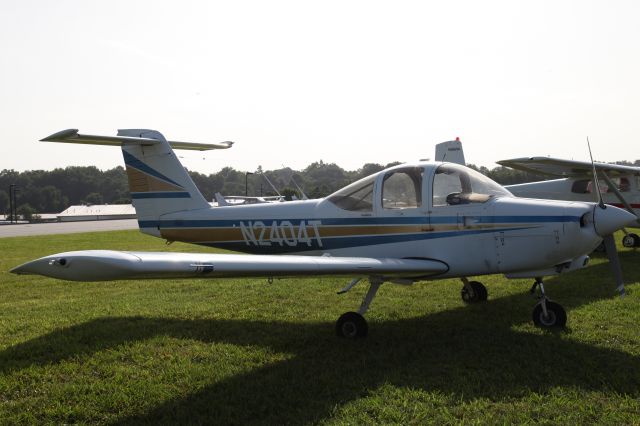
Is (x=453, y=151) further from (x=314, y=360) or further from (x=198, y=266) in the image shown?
(x=198, y=266)

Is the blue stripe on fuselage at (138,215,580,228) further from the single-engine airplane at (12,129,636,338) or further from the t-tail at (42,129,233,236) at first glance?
the t-tail at (42,129,233,236)

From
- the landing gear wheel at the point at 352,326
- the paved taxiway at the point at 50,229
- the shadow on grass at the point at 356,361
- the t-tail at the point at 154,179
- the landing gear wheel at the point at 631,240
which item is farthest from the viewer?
the paved taxiway at the point at 50,229

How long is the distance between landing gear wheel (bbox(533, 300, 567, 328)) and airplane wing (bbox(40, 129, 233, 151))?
5.88 meters

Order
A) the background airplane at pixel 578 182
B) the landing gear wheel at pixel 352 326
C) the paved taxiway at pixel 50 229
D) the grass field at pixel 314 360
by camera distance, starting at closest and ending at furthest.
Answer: the grass field at pixel 314 360, the landing gear wheel at pixel 352 326, the background airplane at pixel 578 182, the paved taxiway at pixel 50 229

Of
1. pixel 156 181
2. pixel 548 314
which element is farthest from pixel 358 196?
pixel 156 181

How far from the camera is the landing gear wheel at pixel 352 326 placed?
6105 millimetres

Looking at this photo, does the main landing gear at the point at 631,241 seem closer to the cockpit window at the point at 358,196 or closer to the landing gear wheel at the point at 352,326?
the cockpit window at the point at 358,196

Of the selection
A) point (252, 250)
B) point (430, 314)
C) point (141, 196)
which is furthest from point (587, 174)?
point (141, 196)

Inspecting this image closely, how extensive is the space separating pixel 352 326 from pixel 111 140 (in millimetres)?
4390

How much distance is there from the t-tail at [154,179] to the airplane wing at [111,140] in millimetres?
18

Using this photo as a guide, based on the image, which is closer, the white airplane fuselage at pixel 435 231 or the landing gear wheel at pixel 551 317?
the white airplane fuselage at pixel 435 231

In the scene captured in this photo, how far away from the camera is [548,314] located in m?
6.32

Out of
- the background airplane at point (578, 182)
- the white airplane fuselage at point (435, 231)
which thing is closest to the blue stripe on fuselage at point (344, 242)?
the white airplane fuselage at point (435, 231)

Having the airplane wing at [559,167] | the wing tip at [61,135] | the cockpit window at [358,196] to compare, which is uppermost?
the wing tip at [61,135]
